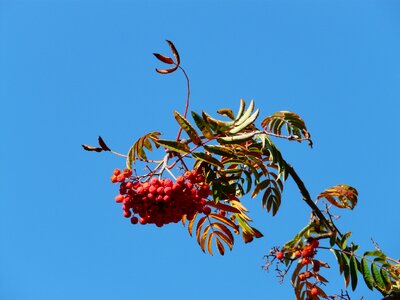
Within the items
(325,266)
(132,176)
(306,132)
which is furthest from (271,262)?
(132,176)

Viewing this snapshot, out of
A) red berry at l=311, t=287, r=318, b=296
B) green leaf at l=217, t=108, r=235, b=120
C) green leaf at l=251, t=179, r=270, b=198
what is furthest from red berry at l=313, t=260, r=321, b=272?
green leaf at l=217, t=108, r=235, b=120

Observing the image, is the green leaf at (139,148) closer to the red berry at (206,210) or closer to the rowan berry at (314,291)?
the red berry at (206,210)

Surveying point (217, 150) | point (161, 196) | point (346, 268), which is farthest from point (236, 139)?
point (346, 268)

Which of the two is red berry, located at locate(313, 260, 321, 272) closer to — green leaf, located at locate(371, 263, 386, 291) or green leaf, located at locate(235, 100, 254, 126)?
green leaf, located at locate(371, 263, 386, 291)

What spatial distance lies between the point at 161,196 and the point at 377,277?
1.40 m

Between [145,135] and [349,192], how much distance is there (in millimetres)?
1461

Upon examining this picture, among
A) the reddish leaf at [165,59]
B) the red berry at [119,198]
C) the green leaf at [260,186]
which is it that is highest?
the reddish leaf at [165,59]

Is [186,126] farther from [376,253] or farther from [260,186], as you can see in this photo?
[376,253]

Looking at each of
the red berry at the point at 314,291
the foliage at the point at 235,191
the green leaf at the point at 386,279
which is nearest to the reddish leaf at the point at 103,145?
the foliage at the point at 235,191

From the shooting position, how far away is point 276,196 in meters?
3.71

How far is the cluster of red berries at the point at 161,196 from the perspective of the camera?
2938 mm

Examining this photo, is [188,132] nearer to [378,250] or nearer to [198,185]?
[198,185]

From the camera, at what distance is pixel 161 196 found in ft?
9.59

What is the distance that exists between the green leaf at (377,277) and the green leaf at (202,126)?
4.41 feet
